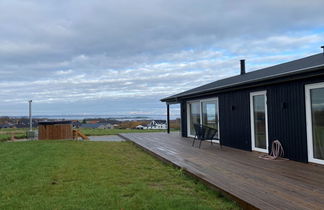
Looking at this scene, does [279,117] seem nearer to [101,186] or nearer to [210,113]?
[210,113]

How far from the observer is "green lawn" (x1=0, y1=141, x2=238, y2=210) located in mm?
3340

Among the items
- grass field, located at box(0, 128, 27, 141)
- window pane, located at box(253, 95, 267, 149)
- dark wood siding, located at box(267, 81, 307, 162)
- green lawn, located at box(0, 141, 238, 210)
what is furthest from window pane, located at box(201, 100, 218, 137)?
grass field, located at box(0, 128, 27, 141)

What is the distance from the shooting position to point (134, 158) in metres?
6.91

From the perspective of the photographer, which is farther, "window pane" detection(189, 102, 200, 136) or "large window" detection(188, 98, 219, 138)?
"window pane" detection(189, 102, 200, 136)

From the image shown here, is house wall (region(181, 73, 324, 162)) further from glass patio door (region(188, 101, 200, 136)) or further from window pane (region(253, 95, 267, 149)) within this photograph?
glass patio door (region(188, 101, 200, 136))

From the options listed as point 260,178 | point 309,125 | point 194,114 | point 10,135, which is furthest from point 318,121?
point 10,135

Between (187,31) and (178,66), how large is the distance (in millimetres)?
8785

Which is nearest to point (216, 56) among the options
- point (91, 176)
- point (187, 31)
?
point (187, 31)

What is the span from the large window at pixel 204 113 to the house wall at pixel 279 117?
34.5 inches

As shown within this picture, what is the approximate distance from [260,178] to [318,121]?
5.85ft

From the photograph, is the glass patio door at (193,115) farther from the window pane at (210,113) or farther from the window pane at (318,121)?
the window pane at (318,121)

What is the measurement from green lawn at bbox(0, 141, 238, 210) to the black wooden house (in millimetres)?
2425

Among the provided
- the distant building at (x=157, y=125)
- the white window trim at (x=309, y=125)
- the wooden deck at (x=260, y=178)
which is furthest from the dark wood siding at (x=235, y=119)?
the distant building at (x=157, y=125)

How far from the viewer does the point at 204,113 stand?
391 inches
